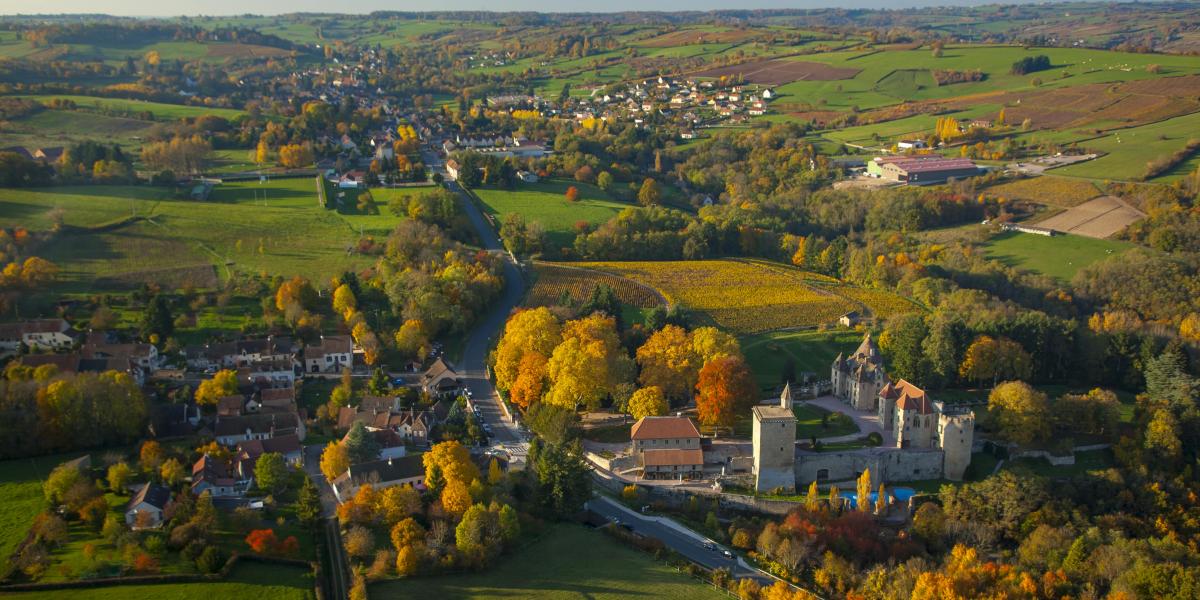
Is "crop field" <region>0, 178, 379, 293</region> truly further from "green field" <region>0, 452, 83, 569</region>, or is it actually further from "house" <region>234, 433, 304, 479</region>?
"house" <region>234, 433, 304, 479</region>

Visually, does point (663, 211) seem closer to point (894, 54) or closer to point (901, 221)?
point (901, 221)

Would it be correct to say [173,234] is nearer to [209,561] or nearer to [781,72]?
[209,561]

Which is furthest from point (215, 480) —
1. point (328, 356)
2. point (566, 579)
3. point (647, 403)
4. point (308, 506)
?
point (647, 403)

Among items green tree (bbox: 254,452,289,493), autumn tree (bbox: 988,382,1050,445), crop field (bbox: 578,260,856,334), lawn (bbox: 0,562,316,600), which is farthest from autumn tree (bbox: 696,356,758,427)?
lawn (bbox: 0,562,316,600)

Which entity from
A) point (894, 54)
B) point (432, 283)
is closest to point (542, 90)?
point (894, 54)

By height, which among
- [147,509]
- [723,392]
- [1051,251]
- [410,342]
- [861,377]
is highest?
[147,509]
